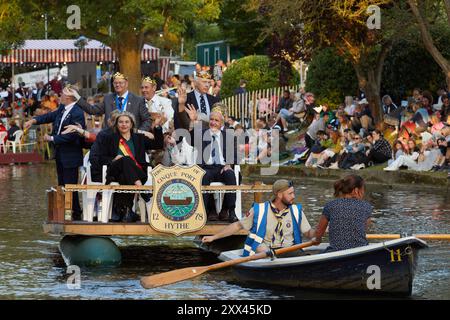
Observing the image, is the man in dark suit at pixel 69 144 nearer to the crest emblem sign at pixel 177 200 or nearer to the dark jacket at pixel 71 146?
the dark jacket at pixel 71 146

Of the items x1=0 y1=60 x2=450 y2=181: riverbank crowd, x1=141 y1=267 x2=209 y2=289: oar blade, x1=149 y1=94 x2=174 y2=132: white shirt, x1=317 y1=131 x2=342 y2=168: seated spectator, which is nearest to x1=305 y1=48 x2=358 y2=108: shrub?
x1=0 y1=60 x2=450 y2=181: riverbank crowd

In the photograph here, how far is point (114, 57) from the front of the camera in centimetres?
5034

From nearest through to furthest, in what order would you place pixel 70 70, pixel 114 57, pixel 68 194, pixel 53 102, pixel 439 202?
pixel 68 194 → pixel 439 202 → pixel 53 102 → pixel 114 57 → pixel 70 70

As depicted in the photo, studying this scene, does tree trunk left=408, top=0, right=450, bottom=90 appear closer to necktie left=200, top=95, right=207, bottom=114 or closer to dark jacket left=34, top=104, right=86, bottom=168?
necktie left=200, top=95, right=207, bottom=114

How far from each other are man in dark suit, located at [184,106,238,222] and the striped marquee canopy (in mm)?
32797

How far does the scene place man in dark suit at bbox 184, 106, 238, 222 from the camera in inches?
687

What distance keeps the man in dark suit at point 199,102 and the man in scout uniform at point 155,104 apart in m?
0.52

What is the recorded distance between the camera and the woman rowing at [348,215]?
47.5ft

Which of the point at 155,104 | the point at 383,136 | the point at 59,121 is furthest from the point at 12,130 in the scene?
the point at 59,121

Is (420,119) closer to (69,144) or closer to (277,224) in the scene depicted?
(69,144)

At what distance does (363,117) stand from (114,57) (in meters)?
18.2

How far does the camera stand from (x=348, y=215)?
47.5 ft
